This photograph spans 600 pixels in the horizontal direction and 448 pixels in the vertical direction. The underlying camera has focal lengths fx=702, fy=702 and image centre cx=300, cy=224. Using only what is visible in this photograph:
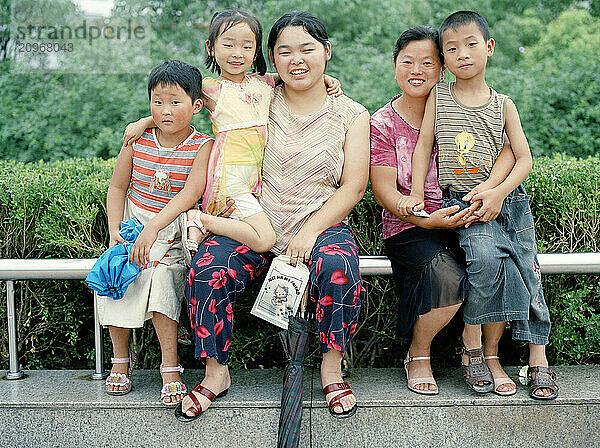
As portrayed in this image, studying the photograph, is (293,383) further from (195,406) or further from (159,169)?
(159,169)

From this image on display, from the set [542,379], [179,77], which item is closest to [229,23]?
[179,77]

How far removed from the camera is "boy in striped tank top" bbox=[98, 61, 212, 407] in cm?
280

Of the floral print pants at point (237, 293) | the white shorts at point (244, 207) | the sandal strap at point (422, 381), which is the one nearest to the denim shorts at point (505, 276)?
the sandal strap at point (422, 381)

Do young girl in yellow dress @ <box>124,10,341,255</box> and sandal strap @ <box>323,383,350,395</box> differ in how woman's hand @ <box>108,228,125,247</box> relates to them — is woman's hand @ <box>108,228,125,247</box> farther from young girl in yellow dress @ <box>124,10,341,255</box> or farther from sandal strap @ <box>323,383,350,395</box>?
sandal strap @ <box>323,383,350,395</box>

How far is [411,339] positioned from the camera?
10.1 feet

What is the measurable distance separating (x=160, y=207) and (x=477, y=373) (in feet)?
4.85

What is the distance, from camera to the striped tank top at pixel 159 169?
2.95 meters

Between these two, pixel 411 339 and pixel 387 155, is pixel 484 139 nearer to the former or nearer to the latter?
pixel 387 155

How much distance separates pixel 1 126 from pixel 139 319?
16.0 ft

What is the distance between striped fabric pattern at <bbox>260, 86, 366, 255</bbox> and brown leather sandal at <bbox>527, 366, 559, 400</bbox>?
111cm

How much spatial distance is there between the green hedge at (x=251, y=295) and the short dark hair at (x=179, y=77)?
0.64 meters

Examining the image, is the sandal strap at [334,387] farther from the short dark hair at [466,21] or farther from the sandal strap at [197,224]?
the short dark hair at [466,21]

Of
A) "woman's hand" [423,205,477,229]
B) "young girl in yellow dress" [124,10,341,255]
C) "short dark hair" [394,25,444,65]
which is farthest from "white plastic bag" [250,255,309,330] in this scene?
"short dark hair" [394,25,444,65]

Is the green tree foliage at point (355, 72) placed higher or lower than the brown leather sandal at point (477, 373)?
higher
